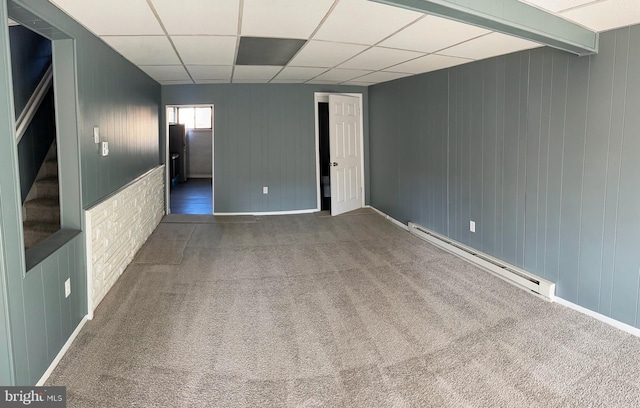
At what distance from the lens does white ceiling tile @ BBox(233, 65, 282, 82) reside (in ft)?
16.1

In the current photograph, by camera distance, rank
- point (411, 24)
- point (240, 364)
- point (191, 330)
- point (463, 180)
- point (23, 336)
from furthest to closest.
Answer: point (463, 180)
point (411, 24)
point (191, 330)
point (240, 364)
point (23, 336)

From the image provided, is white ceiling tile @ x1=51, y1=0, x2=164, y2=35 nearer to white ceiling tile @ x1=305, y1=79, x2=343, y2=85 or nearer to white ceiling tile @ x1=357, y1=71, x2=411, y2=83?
white ceiling tile @ x1=357, y1=71, x2=411, y2=83

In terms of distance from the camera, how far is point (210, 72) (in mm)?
5207

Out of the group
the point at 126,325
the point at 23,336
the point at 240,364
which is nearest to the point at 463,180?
the point at 240,364

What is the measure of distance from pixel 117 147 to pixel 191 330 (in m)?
2.03

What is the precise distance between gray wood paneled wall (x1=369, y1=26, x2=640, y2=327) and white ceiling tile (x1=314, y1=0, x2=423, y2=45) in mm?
1285

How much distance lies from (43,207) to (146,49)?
1.68 metres

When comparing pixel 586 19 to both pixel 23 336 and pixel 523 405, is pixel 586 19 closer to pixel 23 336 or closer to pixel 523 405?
pixel 523 405

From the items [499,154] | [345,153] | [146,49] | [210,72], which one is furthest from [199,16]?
[345,153]

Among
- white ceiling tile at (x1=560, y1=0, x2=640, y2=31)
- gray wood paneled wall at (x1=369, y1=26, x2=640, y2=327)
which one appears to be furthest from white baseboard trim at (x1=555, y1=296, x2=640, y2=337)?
white ceiling tile at (x1=560, y1=0, x2=640, y2=31)

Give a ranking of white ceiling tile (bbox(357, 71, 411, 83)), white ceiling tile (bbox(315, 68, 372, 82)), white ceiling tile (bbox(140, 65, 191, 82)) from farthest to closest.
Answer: white ceiling tile (bbox(357, 71, 411, 83)) < white ceiling tile (bbox(315, 68, 372, 82)) < white ceiling tile (bbox(140, 65, 191, 82))

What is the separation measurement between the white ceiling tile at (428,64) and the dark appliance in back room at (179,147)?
8.12 m

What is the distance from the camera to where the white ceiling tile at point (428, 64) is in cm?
412

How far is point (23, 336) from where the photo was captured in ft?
6.45
